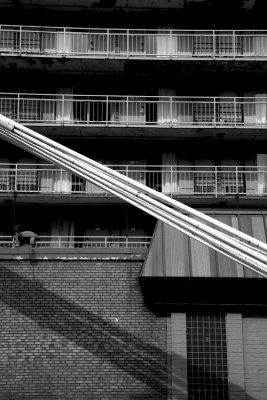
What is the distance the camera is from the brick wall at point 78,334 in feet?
59.5

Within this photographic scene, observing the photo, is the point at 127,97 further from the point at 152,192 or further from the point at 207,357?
the point at 152,192

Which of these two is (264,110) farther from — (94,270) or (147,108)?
(94,270)

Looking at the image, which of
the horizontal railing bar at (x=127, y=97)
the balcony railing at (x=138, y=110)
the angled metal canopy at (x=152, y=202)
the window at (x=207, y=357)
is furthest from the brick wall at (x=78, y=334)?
the horizontal railing bar at (x=127, y=97)

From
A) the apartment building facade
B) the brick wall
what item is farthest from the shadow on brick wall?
the apartment building facade

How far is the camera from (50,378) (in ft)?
59.6

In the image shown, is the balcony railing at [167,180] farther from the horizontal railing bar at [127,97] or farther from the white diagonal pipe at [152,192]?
the white diagonal pipe at [152,192]

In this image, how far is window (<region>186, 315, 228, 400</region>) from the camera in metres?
18.0

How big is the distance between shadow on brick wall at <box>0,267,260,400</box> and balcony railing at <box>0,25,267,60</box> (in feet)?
37.8

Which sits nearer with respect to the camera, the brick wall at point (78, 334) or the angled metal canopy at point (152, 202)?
the angled metal canopy at point (152, 202)

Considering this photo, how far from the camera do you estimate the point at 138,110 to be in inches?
1077

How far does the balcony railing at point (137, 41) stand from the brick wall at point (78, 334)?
1102cm

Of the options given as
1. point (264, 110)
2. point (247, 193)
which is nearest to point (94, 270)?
point (247, 193)

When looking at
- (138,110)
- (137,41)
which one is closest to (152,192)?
(138,110)

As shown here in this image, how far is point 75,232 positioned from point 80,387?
29.4 feet
